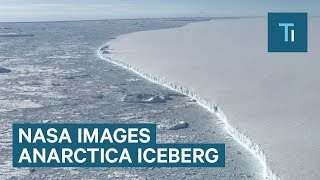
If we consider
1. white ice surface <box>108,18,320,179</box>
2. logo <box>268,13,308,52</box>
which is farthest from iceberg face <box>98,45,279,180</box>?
logo <box>268,13,308,52</box>

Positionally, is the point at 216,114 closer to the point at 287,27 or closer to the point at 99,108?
the point at 99,108

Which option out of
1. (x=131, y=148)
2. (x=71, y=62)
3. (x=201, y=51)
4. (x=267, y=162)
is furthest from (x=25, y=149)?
(x=201, y=51)

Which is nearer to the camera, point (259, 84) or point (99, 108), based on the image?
point (99, 108)

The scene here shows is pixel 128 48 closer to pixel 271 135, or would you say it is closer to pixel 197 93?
pixel 197 93

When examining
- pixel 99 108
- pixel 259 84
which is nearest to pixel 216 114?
pixel 99 108

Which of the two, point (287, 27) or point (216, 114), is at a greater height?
point (287, 27)

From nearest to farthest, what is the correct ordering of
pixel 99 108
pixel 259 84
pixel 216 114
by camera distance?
1. pixel 216 114
2. pixel 99 108
3. pixel 259 84

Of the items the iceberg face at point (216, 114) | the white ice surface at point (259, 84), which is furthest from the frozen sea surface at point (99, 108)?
the white ice surface at point (259, 84)

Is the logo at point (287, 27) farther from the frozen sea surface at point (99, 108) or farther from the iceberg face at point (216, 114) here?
the frozen sea surface at point (99, 108)
